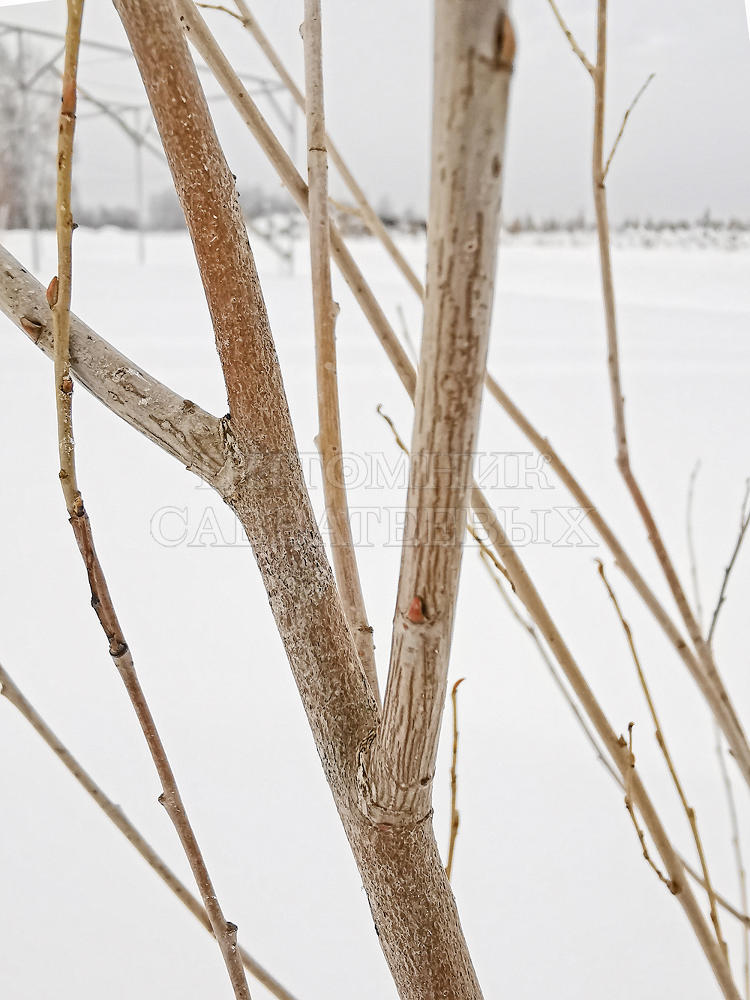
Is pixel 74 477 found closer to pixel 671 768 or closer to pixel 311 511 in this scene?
pixel 311 511

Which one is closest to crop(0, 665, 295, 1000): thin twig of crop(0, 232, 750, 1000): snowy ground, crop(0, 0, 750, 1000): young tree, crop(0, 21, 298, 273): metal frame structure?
crop(0, 0, 750, 1000): young tree

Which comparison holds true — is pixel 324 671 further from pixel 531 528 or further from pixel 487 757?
pixel 531 528

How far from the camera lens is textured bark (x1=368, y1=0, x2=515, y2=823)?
4.1 inches

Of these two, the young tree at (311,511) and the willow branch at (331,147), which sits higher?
the willow branch at (331,147)

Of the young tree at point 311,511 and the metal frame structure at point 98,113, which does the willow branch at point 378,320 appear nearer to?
the young tree at point 311,511

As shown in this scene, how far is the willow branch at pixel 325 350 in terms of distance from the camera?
0.84 ft

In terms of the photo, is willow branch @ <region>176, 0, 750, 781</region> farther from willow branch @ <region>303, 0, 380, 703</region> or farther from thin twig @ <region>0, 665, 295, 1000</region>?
thin twig @ <region>0, 665, 295, 1000</region>

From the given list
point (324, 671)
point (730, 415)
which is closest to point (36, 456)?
point (730, 415)

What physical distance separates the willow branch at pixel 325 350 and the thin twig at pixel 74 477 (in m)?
0.06

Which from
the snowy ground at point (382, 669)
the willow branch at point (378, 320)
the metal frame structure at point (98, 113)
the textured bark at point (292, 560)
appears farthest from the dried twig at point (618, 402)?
the metal frame structure at point (98, 113)

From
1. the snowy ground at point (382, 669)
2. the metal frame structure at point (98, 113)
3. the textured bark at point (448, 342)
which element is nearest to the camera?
the textured bark at point (448, 342)

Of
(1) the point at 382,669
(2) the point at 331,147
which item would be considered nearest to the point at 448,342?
(2) the point at 331,147

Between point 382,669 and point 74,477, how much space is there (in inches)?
32.3

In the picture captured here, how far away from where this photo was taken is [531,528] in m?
1.10
